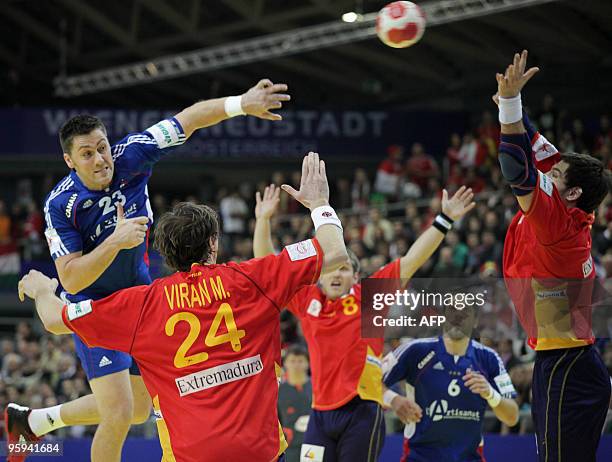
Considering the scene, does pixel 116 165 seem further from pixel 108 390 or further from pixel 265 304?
pixel 265 304

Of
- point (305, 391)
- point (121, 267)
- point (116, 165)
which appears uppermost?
point (116, 165)

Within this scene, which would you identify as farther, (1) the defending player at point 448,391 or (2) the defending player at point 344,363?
(2) the defending player at point 344,363

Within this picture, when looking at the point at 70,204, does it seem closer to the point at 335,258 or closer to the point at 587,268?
the point at 335,258

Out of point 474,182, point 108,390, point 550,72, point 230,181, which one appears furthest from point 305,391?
point 230,181

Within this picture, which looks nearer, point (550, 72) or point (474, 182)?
point (474, 182)

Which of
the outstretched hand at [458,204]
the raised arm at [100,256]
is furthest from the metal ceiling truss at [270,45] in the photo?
the raised arm at [100,256]

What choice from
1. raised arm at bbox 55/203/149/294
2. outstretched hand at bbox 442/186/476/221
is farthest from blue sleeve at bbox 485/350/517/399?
raised arm at bbox 55/203/149/294

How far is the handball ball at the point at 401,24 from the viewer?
9.55m

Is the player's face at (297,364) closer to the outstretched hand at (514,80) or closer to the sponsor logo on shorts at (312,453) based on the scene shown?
the sponsor logo on shorts at (312,453)

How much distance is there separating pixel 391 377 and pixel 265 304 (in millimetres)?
2975

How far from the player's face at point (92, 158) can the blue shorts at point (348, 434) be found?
2.71 metres

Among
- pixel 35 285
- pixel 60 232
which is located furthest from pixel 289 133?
pixel 35 285

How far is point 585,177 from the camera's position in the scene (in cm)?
577

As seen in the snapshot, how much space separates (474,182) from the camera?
19.8m
